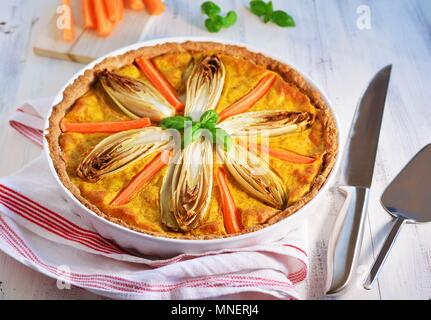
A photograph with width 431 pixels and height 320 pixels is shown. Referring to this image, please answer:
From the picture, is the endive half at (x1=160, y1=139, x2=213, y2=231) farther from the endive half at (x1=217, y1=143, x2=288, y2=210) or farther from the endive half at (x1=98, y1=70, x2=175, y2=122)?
the endive half at (x1=98, y1=70, x2=175, y2=122)

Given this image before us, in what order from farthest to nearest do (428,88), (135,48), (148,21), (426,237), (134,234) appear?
(148,21) < (428,88) < (135,48) < (426,237) < (134,234)

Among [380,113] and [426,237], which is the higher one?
[380,113]

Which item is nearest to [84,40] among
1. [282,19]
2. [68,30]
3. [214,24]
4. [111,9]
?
[68,30]

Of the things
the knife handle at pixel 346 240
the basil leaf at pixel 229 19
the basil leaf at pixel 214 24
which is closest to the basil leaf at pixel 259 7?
the basil leaf at pixel 229 19

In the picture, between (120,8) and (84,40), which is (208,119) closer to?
(84,40)

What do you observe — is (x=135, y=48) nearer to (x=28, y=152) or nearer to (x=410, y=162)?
(x=28, y=152)

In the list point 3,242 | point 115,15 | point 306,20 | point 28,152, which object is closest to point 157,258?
point 3,242

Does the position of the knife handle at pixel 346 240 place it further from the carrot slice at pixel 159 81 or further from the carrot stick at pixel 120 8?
the carrot stick at pixel 120 8
